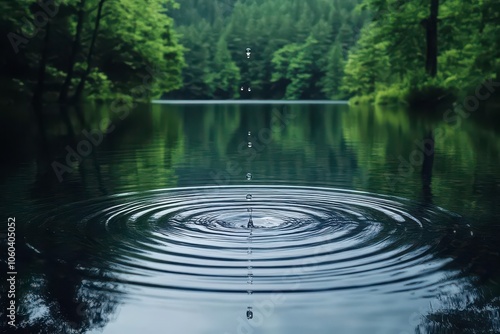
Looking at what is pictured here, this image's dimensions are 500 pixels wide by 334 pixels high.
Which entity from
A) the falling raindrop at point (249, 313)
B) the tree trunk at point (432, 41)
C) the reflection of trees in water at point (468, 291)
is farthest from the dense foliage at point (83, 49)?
the falling raindrop at point (249, 313)

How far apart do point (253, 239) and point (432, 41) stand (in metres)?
37.4

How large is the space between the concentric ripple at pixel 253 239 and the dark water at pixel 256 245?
24 mm

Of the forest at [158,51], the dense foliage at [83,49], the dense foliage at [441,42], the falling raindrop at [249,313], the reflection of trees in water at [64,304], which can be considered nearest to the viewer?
the reflection of trees in water at [64,304]

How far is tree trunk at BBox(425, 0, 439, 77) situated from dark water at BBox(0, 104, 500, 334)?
27.5 metres

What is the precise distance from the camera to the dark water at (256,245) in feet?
17.0

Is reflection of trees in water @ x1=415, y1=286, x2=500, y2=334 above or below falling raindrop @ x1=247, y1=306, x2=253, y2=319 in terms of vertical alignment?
below

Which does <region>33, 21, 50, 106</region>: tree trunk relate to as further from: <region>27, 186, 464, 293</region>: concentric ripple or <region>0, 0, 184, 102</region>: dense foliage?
<region>27, 186, 464, 293</region>: concentric ripple

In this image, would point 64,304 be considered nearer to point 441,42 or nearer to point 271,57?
point 441,42

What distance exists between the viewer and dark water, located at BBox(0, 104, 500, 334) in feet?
17.0

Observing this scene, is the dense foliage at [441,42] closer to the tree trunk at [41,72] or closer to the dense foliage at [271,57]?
the tree trunk at [41,72]

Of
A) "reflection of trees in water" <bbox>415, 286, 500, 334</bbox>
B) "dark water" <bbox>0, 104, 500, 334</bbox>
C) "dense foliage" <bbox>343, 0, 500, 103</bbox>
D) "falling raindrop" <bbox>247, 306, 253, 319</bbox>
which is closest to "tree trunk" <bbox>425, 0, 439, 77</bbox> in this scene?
"dense foliage" <bbox>343, 0, 500, 103</bbox>

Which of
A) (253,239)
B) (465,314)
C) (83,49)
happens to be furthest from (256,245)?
(83,49)

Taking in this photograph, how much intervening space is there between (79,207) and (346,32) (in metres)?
118

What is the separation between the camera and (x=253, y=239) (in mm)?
7719
